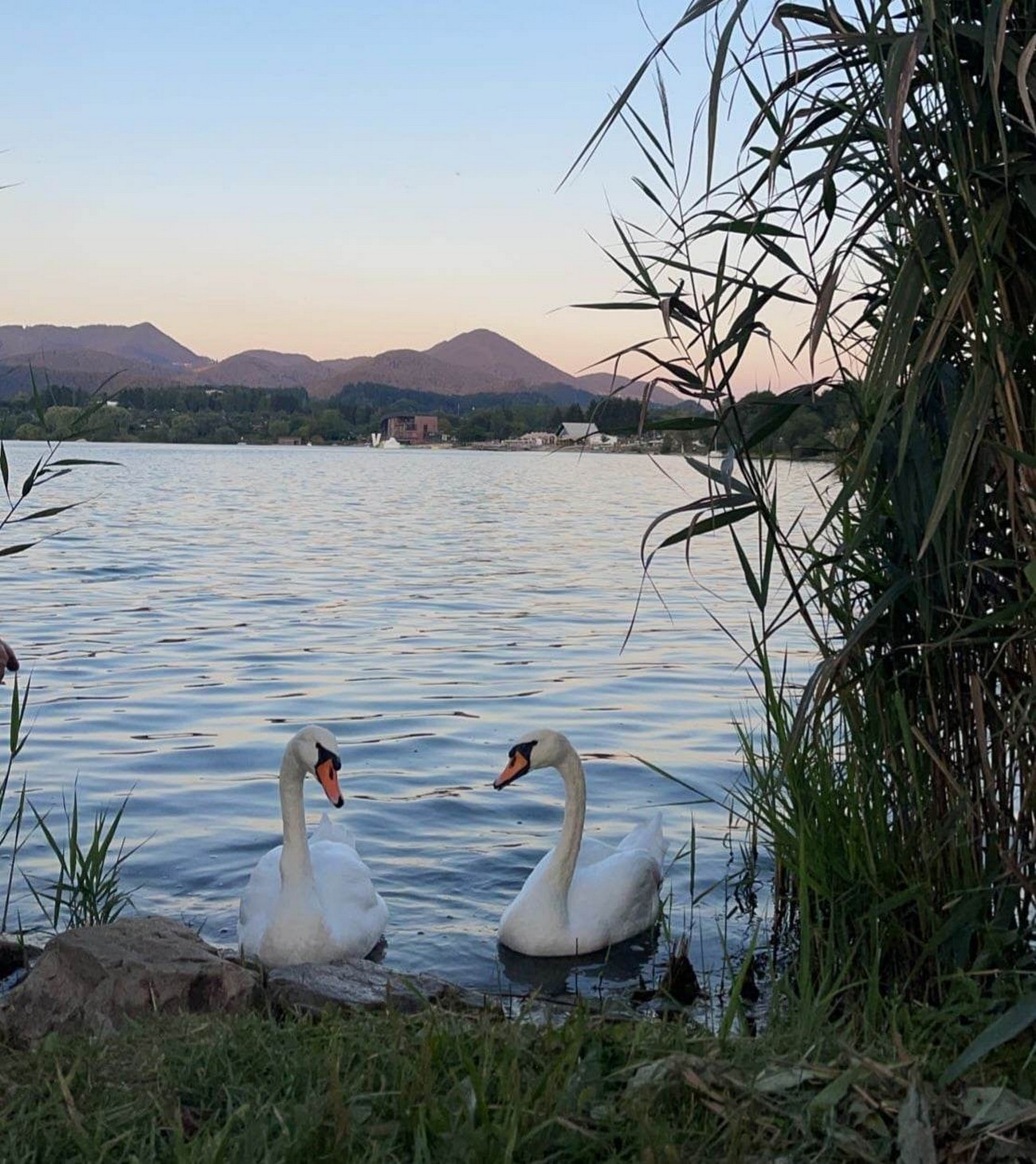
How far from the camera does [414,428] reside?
91.7 metres

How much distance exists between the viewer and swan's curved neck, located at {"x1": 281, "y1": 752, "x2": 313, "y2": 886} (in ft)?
21.2

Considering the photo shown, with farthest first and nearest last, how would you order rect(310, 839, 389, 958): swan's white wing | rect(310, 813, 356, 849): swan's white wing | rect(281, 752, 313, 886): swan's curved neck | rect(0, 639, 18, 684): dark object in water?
rect(310, 813, 356, 849): swan's white wing → rect(281, 752, 313, 886): swan's curved neck → rect(310, 839, 389, 958): swan's white wing → rect(0, 639, 18, 684): dark object in water

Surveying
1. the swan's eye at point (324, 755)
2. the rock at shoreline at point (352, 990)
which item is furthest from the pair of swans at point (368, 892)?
the rock at shoreline at point (352, 990)

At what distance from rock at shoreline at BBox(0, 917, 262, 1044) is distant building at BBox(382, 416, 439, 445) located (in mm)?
81039

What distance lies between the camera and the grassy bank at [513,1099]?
111 inches

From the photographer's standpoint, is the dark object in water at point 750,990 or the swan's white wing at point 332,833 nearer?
the dark object in water at point 750,990

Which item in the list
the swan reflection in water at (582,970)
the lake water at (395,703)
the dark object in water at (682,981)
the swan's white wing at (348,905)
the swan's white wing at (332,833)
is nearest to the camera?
the dark object in water at (682,981)

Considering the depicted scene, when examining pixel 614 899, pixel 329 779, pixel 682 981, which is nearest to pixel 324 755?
pixel 329 779

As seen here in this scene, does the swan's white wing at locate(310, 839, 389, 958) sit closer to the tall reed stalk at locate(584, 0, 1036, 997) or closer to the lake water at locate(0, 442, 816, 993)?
the lake water at locate(0, 442, 816, 993)

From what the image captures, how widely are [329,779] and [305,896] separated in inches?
21.3

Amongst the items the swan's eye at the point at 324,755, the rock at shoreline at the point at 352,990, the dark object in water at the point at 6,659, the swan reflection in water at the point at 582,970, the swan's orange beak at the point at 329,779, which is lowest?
the swan reflection in water at the point at 582,970

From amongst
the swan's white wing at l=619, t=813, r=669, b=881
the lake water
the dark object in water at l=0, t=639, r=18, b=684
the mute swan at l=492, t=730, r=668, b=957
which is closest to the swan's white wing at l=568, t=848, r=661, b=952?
the mute swan at l=492, t=730, r=668, b=957

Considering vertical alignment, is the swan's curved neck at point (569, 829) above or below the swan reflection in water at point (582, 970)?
above

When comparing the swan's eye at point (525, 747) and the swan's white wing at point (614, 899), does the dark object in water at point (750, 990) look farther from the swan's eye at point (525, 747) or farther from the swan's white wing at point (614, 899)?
the swan's eye at point (525, 747)
